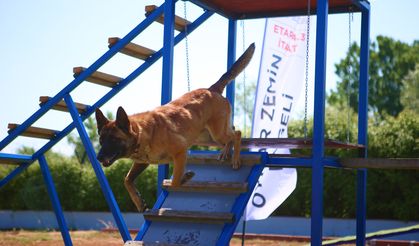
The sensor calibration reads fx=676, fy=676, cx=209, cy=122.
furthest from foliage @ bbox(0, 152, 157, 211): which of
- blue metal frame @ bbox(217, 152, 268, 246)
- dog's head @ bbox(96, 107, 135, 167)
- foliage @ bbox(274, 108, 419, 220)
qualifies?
dog's head @ bbox(96, 107, 135, 167)

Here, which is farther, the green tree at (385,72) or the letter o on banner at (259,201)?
the green tree at (385,72)

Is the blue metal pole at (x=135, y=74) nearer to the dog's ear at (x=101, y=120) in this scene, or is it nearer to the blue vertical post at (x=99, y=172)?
the blue vertical post at (x=99, y=172)

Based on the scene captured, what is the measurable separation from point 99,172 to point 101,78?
1547 mm

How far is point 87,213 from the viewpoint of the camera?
2289cm

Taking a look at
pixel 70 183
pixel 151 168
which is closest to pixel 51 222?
pixel 70 183

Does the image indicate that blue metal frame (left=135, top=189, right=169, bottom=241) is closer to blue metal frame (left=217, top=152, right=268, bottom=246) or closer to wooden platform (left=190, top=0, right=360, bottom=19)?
blue metal frame (left=217, top=152, right=268, bottom=246)

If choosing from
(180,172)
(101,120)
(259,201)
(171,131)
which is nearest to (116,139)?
(101,120)

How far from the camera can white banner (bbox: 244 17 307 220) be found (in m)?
11.9

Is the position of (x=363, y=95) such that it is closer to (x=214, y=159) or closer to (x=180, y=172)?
(x=214, y=159)

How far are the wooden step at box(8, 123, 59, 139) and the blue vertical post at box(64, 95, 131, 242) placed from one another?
0.96 m

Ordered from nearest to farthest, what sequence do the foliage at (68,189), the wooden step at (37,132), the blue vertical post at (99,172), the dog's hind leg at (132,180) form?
the dog's hind leg at (132,180), the blue vertical post at (99,172), the wooden step at (37,132), the foliage at (68,189)

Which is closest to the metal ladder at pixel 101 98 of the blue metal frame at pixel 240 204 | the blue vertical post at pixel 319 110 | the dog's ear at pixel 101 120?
the dog's ear at pixel 101 120

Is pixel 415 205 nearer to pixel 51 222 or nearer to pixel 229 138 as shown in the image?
pixel 229 138

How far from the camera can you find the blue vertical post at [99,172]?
31.6 feet
